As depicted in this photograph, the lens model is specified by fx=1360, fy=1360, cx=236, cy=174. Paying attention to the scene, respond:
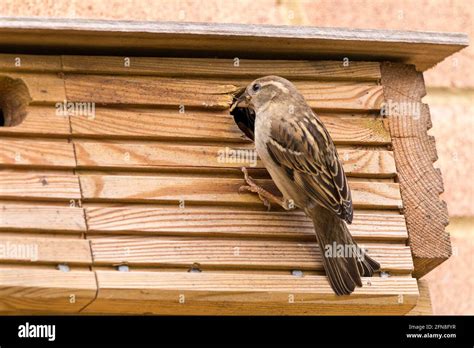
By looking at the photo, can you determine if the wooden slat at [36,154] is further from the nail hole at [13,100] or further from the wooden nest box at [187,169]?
the nail hole at [13,100]

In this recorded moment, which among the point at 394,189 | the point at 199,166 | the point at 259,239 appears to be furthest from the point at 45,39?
the point at 394,189

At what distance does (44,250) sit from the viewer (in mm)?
3924

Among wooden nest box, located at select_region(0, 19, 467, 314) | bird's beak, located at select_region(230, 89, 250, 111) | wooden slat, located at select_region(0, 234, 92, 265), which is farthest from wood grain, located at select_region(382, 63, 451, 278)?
wooden slat, located at select_region(0, 234, 92, 265)

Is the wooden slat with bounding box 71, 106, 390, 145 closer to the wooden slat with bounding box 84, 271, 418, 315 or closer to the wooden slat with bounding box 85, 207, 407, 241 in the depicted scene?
the wooden slat with bounding box 85, 207, 407, 241

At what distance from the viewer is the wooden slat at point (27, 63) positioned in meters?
4.25

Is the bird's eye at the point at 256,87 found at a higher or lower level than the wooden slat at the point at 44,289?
higher

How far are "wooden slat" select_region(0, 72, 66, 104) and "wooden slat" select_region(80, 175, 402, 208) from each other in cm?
29

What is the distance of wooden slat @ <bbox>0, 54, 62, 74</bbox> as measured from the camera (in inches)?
167

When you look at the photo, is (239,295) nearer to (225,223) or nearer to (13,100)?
(225,223)

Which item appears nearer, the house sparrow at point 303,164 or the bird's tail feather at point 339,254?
the bird's tail feather at point 339,254

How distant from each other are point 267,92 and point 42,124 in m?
0.75

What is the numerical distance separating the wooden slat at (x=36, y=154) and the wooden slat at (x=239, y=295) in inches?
16.1

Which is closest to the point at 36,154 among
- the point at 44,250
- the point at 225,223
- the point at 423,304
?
the point at 44,250

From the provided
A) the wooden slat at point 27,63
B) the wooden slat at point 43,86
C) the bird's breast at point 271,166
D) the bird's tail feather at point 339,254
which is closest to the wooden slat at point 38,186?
the wooden slat at point 43,86
